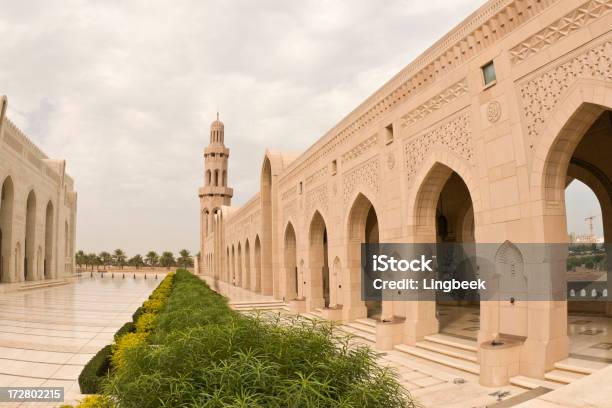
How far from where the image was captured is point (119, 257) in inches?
3063

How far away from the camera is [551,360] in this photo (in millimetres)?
5457

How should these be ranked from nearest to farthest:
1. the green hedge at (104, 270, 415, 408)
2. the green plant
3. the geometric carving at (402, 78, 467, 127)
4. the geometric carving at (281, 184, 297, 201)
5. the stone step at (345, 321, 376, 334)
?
the green hedge at (104, 270, 415, 408) → the geometric carving at (402, 78, 467, 127) → the green plant → the stone step at (345, 321, 376, 334) → the geometric carving at (281, 184, 297, 201)

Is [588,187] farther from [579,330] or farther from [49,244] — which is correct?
[49,244]

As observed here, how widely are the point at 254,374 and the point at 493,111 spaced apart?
543cm

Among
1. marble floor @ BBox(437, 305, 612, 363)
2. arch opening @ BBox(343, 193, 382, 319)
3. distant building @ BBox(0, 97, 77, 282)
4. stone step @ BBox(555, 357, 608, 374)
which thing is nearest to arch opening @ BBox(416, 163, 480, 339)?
marble floor @ BBox(437, 305, 612, 363)

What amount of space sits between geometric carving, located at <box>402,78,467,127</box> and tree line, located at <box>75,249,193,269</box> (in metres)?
72.7

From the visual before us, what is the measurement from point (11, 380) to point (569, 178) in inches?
495

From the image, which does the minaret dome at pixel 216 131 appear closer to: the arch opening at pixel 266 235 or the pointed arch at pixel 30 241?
the pointed arch at pixel 30 241

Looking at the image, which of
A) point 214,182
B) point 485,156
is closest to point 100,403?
point 485,156

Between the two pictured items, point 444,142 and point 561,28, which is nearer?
point 561,28

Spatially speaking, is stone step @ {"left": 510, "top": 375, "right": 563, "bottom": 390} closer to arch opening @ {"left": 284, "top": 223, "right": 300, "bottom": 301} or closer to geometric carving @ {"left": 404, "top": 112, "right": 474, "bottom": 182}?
geometric carving @ {"left": 404, "top": 112, "right": 474, "bottom": 182}

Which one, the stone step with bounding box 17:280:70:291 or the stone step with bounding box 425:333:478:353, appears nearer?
the stone step with bounding box 425:333:478:353

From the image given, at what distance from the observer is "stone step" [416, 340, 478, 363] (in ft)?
21.8

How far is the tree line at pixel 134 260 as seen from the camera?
76812 mm
